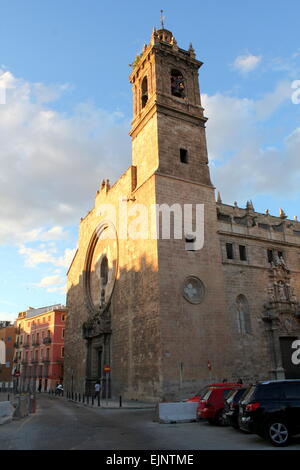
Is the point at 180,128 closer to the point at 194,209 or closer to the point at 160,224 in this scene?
the point at 194,209

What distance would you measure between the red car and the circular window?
346 inches

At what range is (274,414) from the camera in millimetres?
7973

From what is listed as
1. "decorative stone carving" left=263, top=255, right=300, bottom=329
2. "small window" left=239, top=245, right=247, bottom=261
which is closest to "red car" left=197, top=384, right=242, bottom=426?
"decorative stone carving" left=263, top=255, right=300, bottom=329

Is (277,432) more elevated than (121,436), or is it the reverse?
→ (277,432)

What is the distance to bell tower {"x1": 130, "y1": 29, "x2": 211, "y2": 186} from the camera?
2436cm

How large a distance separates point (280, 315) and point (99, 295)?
14.1 meters

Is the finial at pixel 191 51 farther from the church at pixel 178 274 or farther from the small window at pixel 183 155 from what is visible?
the small window at pixel 183 155

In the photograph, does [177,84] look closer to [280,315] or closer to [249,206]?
[249,206]

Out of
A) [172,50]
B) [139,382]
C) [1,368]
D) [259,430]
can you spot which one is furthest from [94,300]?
[1,368]

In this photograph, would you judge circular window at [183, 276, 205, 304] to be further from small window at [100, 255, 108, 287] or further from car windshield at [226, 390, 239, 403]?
small window at [100, 255, 108, 287]

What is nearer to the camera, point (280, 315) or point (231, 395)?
point (231, 395)

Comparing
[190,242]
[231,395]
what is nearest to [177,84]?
[190,242]

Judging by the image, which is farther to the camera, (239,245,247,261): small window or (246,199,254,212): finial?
(246,199,254,212): finial

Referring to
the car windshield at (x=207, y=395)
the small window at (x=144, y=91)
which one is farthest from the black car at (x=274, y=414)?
the small window at (x=144, y=91)
